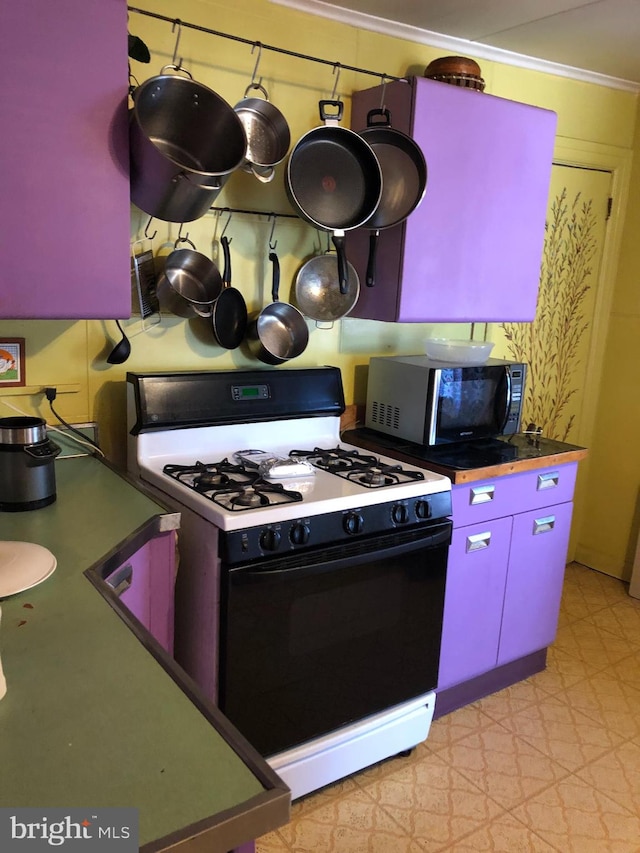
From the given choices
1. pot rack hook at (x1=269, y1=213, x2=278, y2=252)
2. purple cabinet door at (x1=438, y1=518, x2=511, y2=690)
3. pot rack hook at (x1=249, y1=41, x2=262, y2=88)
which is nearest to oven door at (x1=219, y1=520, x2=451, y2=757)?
purple cabinet door at (x1=438, y1=518, x2=511, y2=690)

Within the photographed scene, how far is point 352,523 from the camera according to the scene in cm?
190

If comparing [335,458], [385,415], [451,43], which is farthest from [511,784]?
[451,43]

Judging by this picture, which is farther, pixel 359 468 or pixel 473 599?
pixel 473 599

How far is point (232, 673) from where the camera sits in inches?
69.9

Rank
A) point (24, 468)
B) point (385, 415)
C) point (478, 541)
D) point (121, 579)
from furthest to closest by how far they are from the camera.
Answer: point (385, 415) < point (478, 541) < point (24, 468) < point (121, 579)

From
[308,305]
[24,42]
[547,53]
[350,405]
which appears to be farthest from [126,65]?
[547,53]

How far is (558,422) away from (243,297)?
6.22 feet

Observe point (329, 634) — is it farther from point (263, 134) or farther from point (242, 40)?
A: point (242, 40)

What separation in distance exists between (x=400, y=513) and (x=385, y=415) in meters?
0.63

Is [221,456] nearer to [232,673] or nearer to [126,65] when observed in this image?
[232,673]

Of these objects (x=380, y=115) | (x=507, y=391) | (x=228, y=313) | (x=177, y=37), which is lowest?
(x=507, y=391)

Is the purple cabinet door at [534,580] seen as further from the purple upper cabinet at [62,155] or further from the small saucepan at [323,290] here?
the purple upper cabinet at [62,155]

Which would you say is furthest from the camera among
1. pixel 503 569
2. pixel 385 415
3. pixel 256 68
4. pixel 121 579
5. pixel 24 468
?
pixel 385 415

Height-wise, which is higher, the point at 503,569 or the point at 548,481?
the point at 548,481
